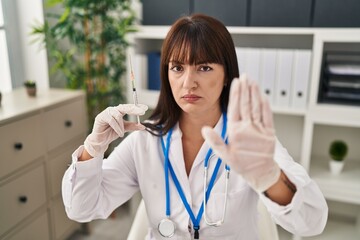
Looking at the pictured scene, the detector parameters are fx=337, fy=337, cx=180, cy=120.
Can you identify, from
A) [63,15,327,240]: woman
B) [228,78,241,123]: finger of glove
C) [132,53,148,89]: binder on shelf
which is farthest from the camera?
[132,53,148,89]: binder on shelf

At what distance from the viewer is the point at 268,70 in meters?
1.86

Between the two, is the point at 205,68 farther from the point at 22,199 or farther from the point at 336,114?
the point at 22,199

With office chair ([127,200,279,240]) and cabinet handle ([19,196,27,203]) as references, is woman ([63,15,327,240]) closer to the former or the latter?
office chair ([127,200,279,240])

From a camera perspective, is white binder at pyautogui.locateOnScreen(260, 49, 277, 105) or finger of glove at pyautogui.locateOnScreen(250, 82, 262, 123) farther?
white binder at pyautogui.locateOnScreen(260, 49, 277, 105)

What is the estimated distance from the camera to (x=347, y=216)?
220 cm

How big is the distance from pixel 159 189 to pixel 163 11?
1.20 metres

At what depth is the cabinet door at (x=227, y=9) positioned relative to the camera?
1821 millimetres

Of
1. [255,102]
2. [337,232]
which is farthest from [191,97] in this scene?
[337,232]

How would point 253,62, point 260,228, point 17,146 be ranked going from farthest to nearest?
1. point 253,62
2. point 17,146
3. point 260,228

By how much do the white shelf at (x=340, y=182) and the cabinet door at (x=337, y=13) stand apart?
83 centimetres

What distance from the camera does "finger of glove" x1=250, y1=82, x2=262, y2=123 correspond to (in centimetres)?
68

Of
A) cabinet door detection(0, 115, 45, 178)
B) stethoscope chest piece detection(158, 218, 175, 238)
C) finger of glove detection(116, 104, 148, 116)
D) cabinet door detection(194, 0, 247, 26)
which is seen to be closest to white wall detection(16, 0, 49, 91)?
cabinet door detection(0, 115, 45, 178)

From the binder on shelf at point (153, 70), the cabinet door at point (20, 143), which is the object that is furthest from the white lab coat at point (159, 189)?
the binder on shelf at point (153, 70)

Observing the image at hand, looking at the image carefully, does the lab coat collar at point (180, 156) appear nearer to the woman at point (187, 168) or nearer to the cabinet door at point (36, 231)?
the woman at point (187, 168)
